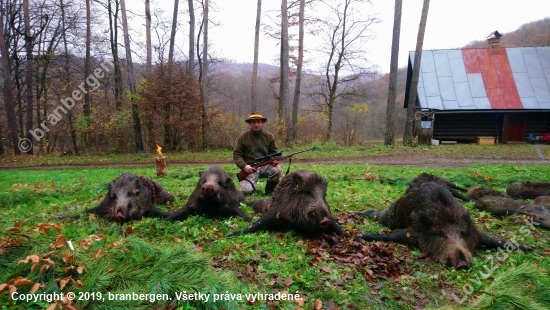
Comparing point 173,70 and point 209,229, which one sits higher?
point 173,70

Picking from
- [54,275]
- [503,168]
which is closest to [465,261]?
[54,275]

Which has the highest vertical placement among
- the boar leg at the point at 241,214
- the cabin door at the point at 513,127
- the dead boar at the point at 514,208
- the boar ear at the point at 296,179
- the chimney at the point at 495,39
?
the chimney at the point at 495,39

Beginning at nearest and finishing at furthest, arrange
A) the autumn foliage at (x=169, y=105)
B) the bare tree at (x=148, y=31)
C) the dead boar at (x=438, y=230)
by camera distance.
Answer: the dead boar at (x=438, y=230) < the autumn foliage at (x=169, y=105) < the bare tree at (x=148, y=31)

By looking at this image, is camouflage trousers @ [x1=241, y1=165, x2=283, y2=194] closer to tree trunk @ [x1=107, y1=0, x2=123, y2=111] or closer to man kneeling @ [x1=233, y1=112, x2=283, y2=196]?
man kneeling @ [x1=233, y1=112, x2=283, y2=196]

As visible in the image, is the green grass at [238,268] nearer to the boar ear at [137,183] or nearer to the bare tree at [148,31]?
the boar ear at [137,183]

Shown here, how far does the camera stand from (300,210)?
17.1ft

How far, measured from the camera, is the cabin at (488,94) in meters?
24.3

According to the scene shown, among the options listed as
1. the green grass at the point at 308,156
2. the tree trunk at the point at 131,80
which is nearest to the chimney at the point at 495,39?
the green grass at the point at 308,156

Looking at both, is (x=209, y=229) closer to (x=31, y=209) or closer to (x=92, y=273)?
(x=92, y=273)

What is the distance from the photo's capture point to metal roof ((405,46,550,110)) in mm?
24391

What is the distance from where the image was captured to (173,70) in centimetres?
1995

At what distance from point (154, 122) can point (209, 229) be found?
53.0 feet

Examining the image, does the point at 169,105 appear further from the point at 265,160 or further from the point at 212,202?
the point at 212,202

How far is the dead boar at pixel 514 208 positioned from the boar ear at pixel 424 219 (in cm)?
246
